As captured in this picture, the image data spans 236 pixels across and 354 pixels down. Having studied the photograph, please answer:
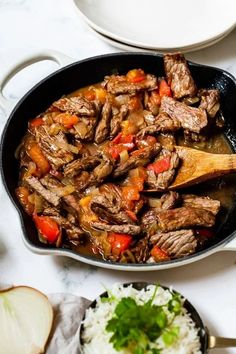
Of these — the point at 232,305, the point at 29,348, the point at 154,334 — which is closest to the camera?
the point at 154,334

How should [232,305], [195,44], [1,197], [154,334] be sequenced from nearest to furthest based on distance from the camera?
[154,334] → [232,305] → [1,197] → [195,44]

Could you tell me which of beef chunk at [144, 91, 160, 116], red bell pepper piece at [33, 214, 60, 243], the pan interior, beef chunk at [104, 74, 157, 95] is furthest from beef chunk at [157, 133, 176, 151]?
the pan interior

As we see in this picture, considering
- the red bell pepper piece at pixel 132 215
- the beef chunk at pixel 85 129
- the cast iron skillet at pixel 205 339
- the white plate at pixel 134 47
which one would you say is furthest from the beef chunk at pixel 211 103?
the cast iron skillet at pixel 205 339

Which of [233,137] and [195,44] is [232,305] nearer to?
[233,137]

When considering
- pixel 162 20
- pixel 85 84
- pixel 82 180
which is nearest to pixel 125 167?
pixel 82 180

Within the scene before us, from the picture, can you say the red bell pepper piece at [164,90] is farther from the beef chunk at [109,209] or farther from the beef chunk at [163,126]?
the beef chunk at [109,209]

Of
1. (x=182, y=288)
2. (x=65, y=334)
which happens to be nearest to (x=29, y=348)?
(x=65, y=334)
